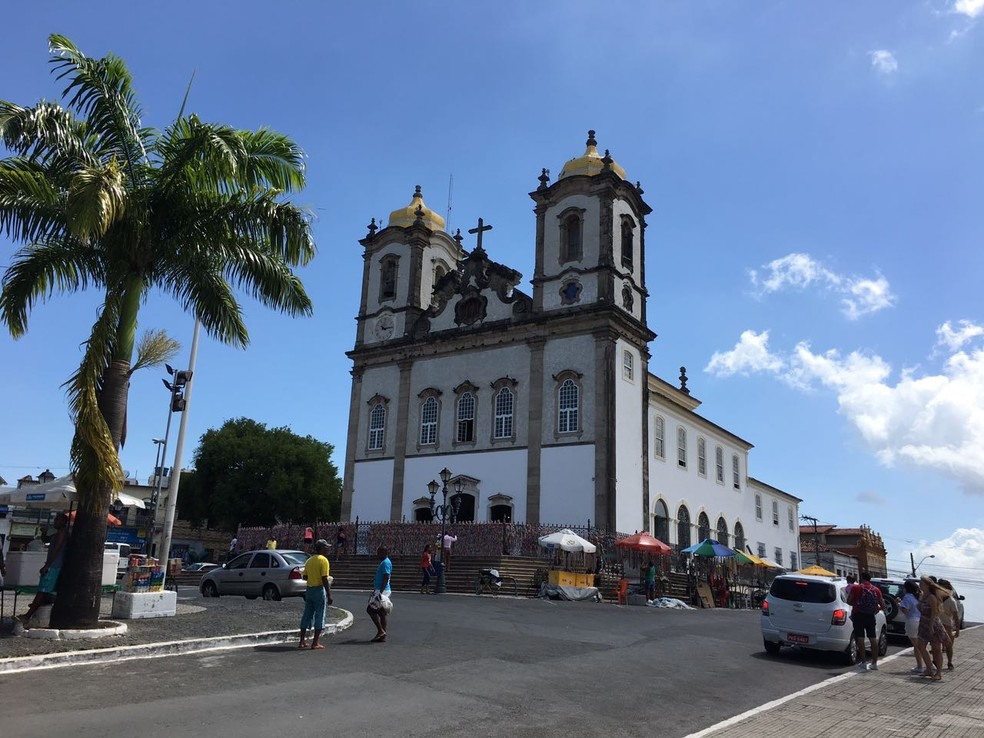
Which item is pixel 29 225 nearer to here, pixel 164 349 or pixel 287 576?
pixel 164 349

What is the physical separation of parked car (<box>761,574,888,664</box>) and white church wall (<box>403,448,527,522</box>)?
69.7ft

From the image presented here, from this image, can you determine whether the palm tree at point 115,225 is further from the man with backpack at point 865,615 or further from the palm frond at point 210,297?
the man with backpack at point 865,615

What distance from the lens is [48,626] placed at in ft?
39.4

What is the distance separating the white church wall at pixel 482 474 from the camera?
119 ft

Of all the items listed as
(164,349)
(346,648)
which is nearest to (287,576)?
(164,349)

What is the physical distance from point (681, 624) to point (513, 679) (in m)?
10.4

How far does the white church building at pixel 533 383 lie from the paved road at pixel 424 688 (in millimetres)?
19904

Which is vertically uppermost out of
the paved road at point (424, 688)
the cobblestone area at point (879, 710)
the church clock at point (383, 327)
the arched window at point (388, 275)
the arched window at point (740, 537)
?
the arched window at point (388, 275)

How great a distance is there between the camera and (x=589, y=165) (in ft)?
130

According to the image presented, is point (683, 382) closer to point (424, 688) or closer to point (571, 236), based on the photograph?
point (571, 236)

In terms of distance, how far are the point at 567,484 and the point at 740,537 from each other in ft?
66.8

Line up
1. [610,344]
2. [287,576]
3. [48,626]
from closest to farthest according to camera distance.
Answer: [48,626]
[287,576]
[610,344]

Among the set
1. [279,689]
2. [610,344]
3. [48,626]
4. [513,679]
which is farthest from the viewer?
[610,344]

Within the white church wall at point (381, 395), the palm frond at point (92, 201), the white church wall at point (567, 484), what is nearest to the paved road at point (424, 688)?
the palm frond at point (92, 201)
